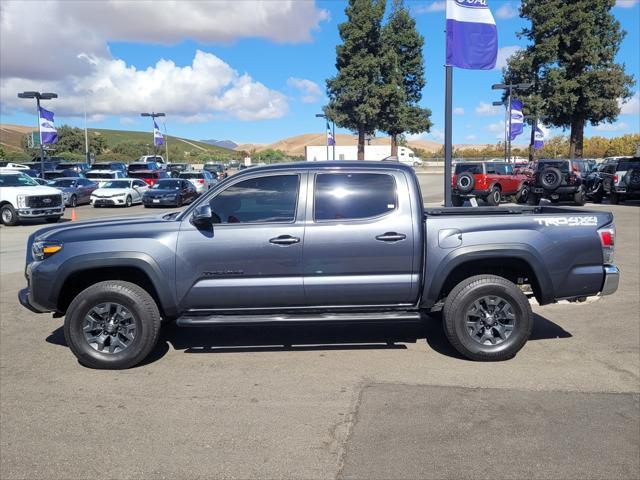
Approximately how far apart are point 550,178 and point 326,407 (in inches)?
808

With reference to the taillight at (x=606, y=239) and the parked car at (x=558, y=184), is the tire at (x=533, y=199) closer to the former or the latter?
the parked car at (x=558, y=184)

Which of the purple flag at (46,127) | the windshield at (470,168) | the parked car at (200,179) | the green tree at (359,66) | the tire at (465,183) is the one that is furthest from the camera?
the green tree at (359,66)

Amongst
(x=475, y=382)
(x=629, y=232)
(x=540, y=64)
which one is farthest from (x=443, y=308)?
(x=540, y=64)

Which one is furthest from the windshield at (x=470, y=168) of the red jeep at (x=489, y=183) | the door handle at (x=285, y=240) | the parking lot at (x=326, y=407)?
the door handle at (x=285, y=240)

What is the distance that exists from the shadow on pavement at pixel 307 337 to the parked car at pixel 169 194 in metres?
22.1

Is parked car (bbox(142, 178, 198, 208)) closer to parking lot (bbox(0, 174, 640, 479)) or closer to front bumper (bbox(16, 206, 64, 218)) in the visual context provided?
front bumper (bbox(16, 206, 64, 218))

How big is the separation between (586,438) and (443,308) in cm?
181

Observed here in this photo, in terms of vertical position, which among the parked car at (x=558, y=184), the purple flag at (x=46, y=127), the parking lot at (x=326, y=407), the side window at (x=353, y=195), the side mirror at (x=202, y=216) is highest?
the purple flag at (x=46, y=127)

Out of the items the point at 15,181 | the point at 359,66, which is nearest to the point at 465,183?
the point at 15,181

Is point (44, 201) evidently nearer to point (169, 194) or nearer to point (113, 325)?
point (169, 194)

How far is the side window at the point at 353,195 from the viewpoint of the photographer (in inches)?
215

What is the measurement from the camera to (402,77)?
52688 mm

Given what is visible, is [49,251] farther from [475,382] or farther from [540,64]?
[540,64]

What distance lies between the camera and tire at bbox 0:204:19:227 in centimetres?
1944
